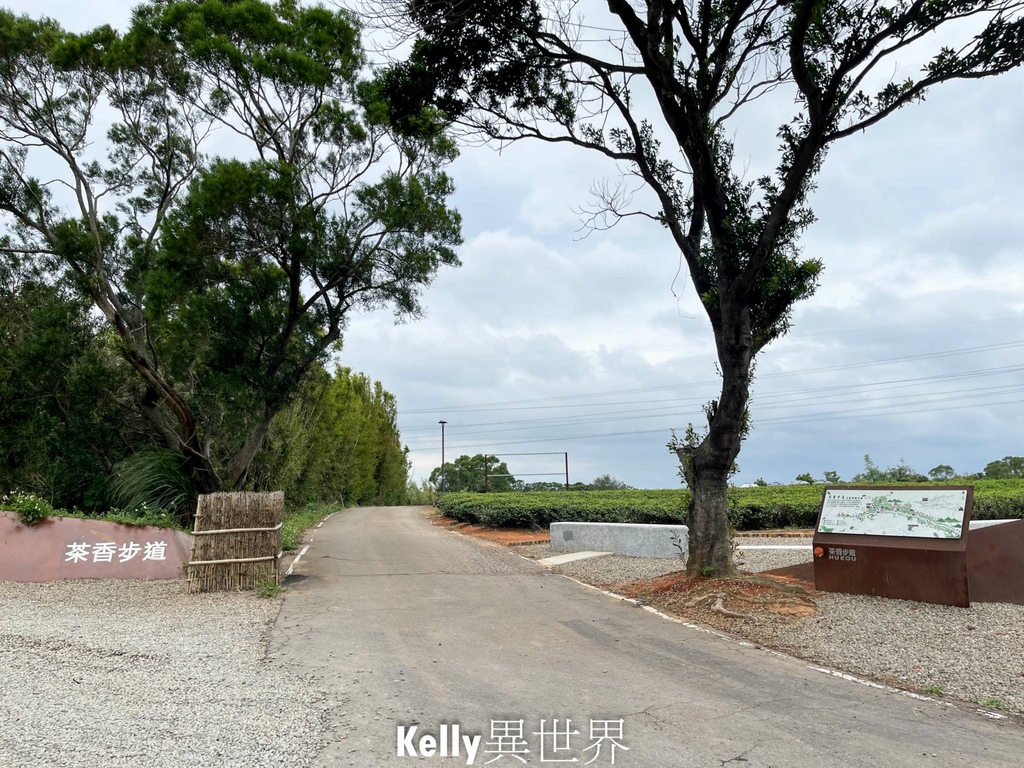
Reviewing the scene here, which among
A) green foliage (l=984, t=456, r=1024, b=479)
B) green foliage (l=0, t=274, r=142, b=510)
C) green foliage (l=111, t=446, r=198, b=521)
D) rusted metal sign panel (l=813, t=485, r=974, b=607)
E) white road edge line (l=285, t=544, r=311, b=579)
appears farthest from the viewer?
green foliage (l=984, t=456, r=1024, b=479)

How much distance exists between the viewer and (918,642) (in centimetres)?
669

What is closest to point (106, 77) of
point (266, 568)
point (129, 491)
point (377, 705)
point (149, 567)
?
point (129, 491)

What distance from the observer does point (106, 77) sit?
15719 millimetres

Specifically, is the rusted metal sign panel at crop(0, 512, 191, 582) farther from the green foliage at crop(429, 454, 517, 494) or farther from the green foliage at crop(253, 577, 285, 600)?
the green foliage at crop(429, 454, 517, 494)

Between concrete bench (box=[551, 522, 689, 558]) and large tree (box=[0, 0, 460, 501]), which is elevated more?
large tree (box=[0, 0, 460, 501])

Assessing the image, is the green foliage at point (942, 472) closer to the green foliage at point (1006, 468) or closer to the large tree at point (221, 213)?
the green foliage at point (1006, 468)

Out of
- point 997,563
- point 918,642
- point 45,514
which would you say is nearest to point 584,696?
point 918,642

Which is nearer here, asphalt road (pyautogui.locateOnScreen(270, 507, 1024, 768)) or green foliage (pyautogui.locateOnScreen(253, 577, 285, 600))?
asphalt road (pyautogui.locateOnScreen(270, 507, 1024, 768))

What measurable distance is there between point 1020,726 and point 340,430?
3272 cm

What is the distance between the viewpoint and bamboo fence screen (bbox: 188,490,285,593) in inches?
395

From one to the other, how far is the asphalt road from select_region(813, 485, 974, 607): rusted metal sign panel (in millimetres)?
2396

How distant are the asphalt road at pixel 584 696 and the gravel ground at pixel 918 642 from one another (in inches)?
16.2

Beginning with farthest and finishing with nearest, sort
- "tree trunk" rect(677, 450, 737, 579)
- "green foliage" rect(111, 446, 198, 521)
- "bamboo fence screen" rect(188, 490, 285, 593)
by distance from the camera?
"green foliage" rect(111, 446, 198, 521), "bamboo fence screen" rect(188, 490, 285, 593), "tree trunk" rect(677, 450, 737, 579)

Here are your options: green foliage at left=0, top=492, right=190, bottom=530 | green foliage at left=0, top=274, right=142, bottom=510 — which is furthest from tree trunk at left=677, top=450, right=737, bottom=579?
green foliage at left=0, top=274, right=142, bottom=510
